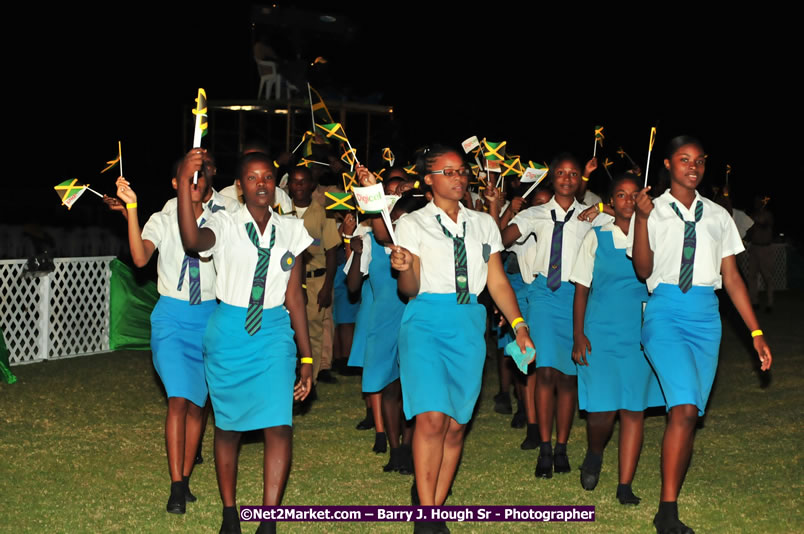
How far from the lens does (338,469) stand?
7062 mm

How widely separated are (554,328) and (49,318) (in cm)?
751

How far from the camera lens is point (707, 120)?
29844mm

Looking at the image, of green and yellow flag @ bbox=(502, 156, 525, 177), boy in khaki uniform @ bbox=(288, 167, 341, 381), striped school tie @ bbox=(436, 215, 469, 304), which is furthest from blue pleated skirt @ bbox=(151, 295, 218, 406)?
boy in khaki uniform @ bbox=(288, 167, 341, 381)

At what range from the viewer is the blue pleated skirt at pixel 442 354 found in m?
5.23

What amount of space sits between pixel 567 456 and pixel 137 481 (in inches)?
112

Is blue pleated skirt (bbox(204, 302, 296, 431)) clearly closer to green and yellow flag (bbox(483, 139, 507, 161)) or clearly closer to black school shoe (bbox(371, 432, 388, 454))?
black school shoe (bbox(371, 432, 388, 454))

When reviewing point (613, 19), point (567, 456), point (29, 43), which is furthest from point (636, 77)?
point (567, 456)

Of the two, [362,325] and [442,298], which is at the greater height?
[442,298]

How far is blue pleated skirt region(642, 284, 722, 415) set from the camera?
5367 mm

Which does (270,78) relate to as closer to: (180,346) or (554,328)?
(554,328)

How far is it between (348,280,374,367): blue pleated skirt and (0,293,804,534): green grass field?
2.05ft

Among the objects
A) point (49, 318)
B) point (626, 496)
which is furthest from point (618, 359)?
point (49, 318)

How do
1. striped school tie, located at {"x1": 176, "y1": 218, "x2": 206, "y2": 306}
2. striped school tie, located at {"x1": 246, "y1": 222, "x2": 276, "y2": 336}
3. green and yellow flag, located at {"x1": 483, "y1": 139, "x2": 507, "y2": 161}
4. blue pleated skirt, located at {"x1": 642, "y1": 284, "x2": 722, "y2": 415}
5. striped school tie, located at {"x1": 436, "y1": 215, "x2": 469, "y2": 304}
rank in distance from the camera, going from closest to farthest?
striped school tie, located at {"x1": 246, "y1": 222, "x2": 276, "y2": 336}
striped school tie, located at {"x1": 436, "y1": 215, "x2": 469, "y2": 304}
blue pleated skirt, located at {"x1": 642, "y1": 284, "x2": 722, "y2": 415}
striped school tie, located at {"x1": 176, "y1": 218, "x2": 206, "y2": 306}
green and yellow flag, located at {"x1": 483, "y1": 139, "x2": 507, "y2": 161}

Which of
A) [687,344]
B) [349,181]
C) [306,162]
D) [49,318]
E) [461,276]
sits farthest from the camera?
[49,318]
